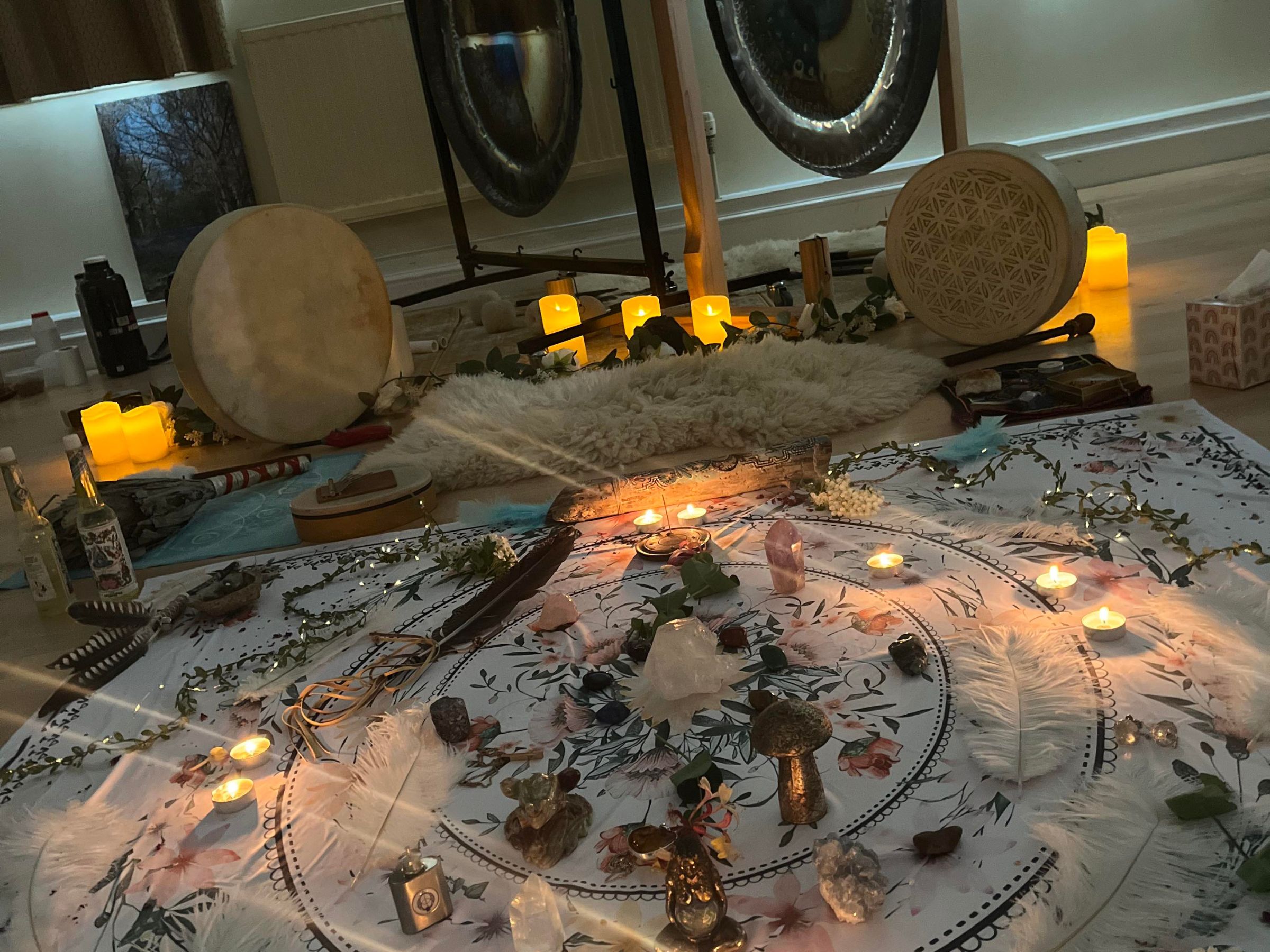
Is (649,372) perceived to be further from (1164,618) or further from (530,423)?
(1164,618)

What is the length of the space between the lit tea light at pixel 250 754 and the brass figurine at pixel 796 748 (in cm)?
53

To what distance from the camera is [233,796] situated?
104cm

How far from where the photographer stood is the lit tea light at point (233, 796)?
3.40 ft

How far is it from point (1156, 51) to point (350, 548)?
11.6 ft

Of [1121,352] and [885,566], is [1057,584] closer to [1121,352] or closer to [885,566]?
[885,566]

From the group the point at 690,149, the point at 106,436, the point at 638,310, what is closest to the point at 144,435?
the point at 106,436

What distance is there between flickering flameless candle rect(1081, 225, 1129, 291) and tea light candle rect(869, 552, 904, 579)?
5.13 feet

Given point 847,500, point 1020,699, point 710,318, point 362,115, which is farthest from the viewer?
point 362,115

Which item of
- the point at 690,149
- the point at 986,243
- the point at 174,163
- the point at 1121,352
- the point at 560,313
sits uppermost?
the point at 174,163

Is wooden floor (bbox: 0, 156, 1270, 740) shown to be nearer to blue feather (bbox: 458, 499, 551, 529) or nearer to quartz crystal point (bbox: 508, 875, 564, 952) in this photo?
blue feather (bbox: 458, 499, 551, 529)

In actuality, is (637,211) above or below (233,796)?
above

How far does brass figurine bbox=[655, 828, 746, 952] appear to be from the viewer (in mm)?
772

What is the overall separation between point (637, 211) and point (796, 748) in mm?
2621

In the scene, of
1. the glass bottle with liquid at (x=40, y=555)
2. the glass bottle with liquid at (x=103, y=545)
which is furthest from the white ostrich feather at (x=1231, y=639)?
the glass bottle with liquid at (x=40, y=555)
